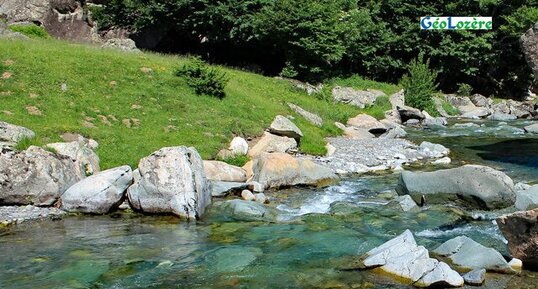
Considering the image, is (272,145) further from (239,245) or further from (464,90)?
(464,90)

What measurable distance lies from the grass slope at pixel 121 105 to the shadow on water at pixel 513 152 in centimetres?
971

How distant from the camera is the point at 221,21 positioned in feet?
189

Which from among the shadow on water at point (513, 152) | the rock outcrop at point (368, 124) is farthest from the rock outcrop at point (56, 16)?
the shadow on water at point (513, 152)

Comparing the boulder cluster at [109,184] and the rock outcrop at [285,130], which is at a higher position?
the boulder cluster at [109,184]

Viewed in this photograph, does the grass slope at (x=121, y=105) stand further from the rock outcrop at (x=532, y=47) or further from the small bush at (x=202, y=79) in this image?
the rock outcrop at (x=532, y=47)

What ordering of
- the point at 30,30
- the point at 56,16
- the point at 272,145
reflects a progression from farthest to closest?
the point at 56,16
the point at 30,30
the point at 272,145

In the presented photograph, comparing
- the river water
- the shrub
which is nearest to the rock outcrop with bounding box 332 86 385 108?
the shrub

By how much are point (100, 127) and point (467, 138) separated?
25677 millimetres

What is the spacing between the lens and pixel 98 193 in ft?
61.0

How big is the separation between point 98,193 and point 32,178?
93.2 inches

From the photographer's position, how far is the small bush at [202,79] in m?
32.5

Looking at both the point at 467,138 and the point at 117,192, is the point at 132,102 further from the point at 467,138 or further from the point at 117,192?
the point at 467,138

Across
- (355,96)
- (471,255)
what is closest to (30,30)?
(355,96)

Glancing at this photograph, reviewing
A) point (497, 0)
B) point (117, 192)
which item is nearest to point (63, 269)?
point (117, 192)
